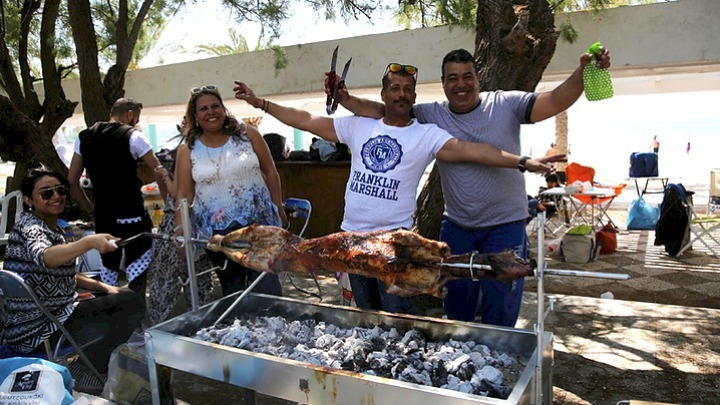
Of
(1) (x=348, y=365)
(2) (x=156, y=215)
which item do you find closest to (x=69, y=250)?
(1) (x=348, y=365)

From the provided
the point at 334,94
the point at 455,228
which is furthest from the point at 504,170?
the point at 334,94

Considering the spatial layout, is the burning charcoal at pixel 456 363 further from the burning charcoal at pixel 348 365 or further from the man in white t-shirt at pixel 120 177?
the man in white t-shirt at pixel 120 177

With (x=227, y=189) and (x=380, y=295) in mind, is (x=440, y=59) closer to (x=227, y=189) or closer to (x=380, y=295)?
(x=227, y=189)

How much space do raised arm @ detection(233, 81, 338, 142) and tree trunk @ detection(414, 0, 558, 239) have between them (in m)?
1.54

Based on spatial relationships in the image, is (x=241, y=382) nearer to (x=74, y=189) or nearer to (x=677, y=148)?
(x=74, y=189)

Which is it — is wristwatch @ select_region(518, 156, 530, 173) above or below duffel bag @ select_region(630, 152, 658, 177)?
above

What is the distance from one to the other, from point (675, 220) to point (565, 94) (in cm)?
550

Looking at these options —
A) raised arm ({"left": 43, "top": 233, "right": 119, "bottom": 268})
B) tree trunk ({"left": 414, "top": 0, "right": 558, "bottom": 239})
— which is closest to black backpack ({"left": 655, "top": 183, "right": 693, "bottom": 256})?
tree trunk ({"left": 414, "top": 0, "right": 558, "bottom": 239})

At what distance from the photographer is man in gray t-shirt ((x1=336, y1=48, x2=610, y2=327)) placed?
2.64 m

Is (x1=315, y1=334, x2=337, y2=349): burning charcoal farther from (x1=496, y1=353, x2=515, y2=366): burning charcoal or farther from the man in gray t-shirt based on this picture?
the man in gray t-shirt

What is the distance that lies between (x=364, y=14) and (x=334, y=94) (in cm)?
310

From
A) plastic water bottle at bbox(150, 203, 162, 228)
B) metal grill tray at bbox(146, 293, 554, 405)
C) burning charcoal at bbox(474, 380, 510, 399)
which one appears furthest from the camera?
plastic water bottle at bbox(150, 203, 162, 228)

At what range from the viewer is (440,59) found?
29.4 feet

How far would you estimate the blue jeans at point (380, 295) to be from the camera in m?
2.67
